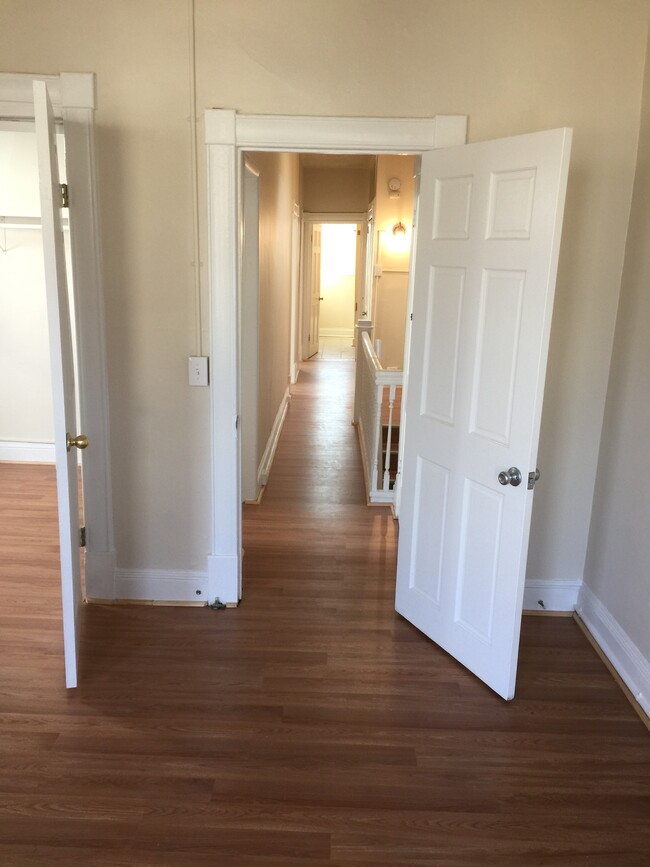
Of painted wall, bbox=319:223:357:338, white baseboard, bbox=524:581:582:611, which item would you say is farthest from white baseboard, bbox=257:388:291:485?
painted wall, bbox=319:223:357:338

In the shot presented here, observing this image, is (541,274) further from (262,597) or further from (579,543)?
(262,597)

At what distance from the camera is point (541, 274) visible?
250 cm

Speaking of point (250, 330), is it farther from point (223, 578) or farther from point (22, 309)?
point (22, 309)

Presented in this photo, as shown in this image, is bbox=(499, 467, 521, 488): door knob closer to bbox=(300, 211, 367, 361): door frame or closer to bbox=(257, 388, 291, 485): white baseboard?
bbox=(257, 388, 291, 485): white baseboard

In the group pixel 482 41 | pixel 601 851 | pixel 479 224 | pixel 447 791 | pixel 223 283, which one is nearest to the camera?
pixel 601 851

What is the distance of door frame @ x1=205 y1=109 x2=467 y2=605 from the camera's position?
302 centimetres

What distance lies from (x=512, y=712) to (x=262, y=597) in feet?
4.53

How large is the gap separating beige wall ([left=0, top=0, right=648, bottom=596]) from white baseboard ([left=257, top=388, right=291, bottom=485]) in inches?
82.6

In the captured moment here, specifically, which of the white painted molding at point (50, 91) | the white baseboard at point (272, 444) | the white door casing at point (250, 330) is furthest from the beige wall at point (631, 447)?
the white baseboard at point (272, 444)

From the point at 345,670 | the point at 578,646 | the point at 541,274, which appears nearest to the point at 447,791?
the point at 345,670

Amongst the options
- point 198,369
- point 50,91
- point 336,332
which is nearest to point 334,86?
point 50,91

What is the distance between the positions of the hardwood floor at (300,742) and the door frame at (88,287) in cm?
37

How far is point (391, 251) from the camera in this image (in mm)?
8203

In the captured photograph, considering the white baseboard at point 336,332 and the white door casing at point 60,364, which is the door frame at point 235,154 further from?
the white baseboard at point 336,332
